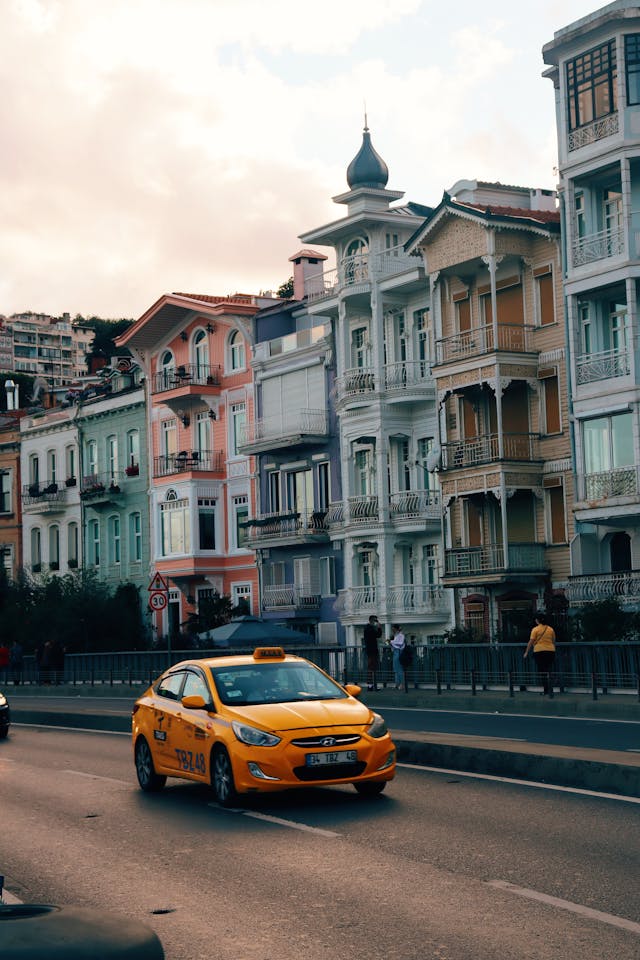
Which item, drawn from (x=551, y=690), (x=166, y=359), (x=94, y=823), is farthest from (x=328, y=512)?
(x=94, y=823)

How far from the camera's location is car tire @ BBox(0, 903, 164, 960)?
402 centimetres

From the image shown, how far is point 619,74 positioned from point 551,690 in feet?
57.4

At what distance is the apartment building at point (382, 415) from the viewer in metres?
48.0

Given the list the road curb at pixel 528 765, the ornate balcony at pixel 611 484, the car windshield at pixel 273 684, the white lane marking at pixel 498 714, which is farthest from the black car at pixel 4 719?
the ornate balcony at pixel 611 484

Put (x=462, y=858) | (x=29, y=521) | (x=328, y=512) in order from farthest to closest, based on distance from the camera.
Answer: (x=29, y=521), (x=328, y=512), (x=462, y=858)

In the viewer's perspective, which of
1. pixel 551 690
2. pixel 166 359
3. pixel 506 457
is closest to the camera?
pixel 551 690

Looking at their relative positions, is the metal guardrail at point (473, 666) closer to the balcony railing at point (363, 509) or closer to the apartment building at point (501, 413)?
the apartment building at point (501, 413)

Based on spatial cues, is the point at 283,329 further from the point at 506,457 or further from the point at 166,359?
the point at 506,457

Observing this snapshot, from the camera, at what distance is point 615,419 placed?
39.9 metres

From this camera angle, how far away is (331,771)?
45.1 ft

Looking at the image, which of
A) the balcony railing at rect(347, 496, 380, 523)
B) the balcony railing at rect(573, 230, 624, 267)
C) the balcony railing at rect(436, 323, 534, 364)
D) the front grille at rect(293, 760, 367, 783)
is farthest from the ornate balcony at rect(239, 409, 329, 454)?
the front grille at rect(293, 760, 367, 783)

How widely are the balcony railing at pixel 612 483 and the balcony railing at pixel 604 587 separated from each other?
2.04m

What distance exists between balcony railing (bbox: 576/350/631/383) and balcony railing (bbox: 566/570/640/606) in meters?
5.20

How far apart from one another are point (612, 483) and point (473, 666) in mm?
7853
